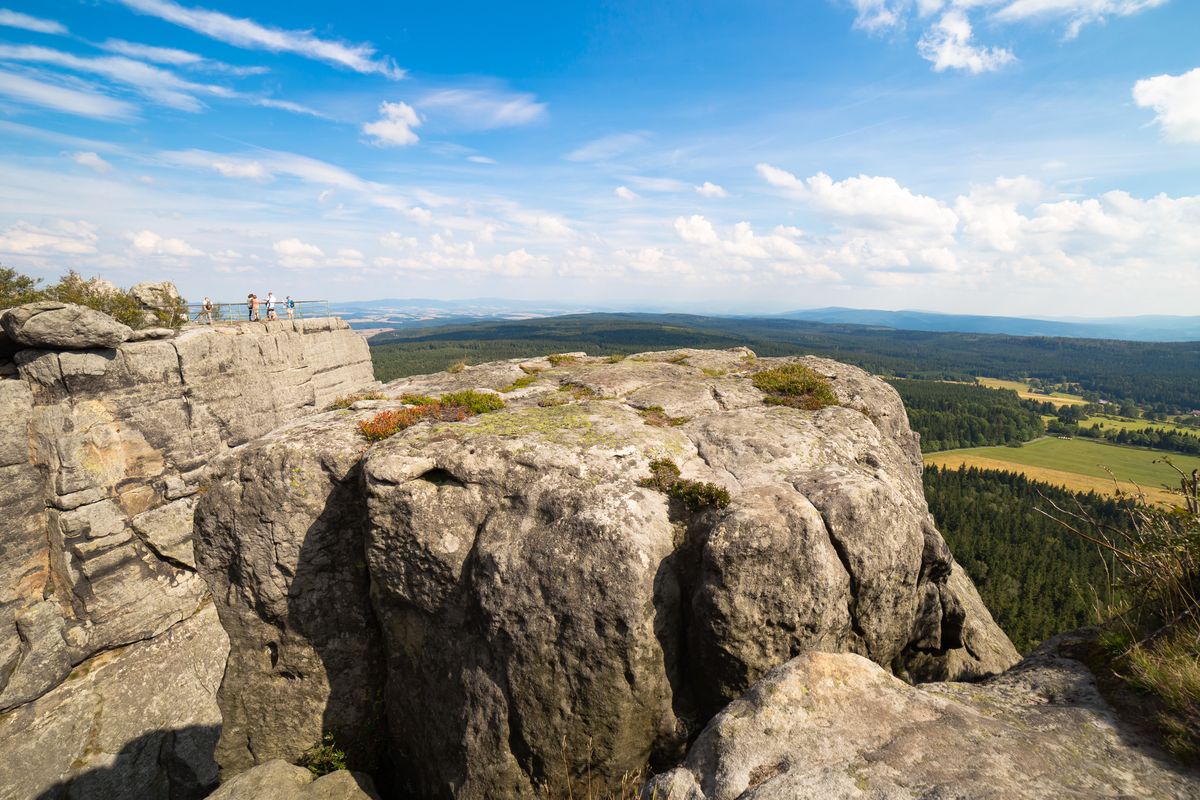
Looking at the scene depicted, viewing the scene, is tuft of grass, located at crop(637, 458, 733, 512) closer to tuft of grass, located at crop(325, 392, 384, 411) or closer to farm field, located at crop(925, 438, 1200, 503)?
tuft of grass, located at crop(325, 392, 384, 411)

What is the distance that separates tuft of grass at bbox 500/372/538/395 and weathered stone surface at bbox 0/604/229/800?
24254mm

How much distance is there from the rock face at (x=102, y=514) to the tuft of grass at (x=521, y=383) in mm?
22223

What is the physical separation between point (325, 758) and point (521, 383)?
1278 centimetres

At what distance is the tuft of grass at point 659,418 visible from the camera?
1538cm

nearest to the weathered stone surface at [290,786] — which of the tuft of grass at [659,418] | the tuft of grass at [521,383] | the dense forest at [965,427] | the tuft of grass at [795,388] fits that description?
the tuft of grass at [521,383]

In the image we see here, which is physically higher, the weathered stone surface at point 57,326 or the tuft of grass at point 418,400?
the weathered stone surface at point 57,326

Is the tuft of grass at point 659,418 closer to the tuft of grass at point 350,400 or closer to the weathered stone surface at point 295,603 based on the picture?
the weathered stone surface at point 295,603

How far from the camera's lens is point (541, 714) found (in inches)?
412

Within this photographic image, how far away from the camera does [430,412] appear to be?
15.9 meters

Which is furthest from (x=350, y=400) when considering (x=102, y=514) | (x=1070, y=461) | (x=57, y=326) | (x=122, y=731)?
(x=1070, y=461)

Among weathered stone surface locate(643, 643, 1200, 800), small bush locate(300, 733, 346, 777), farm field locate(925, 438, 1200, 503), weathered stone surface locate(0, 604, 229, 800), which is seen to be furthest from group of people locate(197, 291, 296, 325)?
farm field locate(925, 438, 1200, 503)

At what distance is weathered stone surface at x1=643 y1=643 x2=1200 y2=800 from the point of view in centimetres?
600

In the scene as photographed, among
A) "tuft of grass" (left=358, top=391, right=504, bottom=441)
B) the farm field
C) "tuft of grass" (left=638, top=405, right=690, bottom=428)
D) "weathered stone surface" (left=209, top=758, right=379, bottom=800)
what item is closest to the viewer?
"weathered stone surface" (left=209, top=758, right=379, bottom=800)

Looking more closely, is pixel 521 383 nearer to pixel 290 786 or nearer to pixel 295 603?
pixel 295 603
